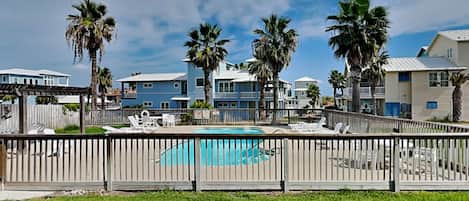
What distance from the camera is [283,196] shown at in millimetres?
4918

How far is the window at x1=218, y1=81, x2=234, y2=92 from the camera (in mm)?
35719

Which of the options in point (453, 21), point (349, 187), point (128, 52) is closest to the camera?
point (349, 187)

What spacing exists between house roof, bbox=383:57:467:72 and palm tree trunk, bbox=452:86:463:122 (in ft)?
6.71

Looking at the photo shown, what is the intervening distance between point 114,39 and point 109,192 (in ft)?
69.3

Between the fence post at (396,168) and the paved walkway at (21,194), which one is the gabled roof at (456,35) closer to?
the fence post at (396,168)

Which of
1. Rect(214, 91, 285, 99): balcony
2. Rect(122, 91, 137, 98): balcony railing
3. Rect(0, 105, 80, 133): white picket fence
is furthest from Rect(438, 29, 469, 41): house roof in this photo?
Rect(122, 91, 137, 98): balcony railing

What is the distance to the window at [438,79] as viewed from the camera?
26.3m

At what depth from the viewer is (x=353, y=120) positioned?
1352cm

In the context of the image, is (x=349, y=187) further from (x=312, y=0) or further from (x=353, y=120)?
(x=312, y=0)

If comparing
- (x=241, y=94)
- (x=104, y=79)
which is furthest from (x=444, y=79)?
(x=104, y=79)

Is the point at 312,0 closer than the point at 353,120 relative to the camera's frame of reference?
No

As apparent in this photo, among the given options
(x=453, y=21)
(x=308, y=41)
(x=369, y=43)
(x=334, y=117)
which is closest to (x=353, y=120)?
(x=334, y=117)

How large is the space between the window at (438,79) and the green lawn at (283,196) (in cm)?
2495

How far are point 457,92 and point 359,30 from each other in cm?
1127
